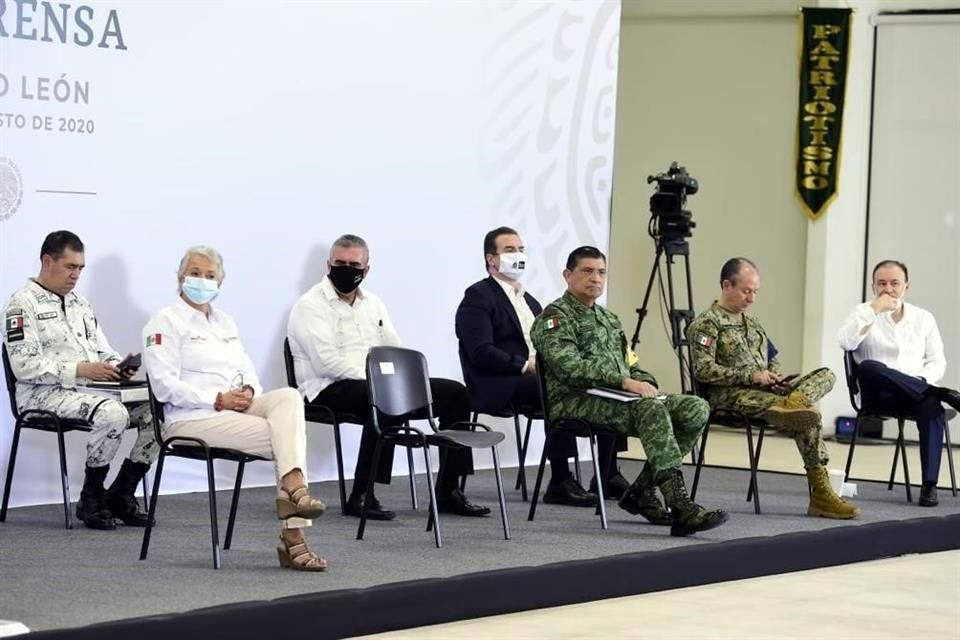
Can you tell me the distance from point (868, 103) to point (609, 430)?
203 inches

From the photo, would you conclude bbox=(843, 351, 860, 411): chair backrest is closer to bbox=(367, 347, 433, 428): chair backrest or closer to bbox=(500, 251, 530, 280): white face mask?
bbox=(500, 251, 530, 280): white face mask

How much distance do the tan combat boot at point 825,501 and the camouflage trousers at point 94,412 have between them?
8.87ft

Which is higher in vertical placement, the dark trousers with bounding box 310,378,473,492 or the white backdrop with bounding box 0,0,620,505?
the white backdrop with bounding box 0,0,620,505

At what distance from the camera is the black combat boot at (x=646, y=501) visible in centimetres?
630

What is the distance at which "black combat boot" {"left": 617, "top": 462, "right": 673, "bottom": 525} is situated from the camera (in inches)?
248

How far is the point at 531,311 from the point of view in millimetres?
A: 7305

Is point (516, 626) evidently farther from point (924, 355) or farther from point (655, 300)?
point (655, 300)

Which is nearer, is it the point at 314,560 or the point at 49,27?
the point at 314,560

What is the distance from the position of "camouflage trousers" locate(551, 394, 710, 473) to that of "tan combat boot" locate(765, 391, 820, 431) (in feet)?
1.37

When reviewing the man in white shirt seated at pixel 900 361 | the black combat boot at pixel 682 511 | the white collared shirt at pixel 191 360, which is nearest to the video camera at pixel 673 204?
the man in white shirt seated at pixel 900 361

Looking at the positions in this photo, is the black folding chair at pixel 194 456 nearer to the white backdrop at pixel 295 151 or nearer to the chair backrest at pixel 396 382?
the chair backrest at pixel 396 382

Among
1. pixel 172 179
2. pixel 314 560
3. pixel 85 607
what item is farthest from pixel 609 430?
pixel 85 607

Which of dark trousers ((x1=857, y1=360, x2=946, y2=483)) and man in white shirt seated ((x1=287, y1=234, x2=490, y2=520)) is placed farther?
dark trousers ((x1=857, y1=360, x2=946, y2=483))

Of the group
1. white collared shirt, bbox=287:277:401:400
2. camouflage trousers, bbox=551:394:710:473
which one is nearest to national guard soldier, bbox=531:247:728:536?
camouflage trousers, bbox=551:394:710:473
